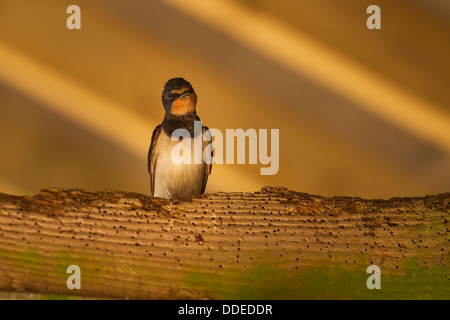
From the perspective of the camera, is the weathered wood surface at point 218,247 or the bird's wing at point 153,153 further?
the bird's wing at point 153,153

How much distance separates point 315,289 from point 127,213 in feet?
1.00

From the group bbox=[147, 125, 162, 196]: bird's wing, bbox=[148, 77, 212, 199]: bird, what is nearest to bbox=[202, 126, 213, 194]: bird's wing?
bbox=[148, 77, 212, 199]: bird

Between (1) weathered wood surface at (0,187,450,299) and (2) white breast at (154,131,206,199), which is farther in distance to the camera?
(2) white breast at (154,131,206,199)

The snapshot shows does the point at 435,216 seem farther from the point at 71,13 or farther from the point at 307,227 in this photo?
the point at 71,13

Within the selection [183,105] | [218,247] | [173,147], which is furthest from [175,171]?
[218,247]

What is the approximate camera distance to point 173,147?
1396 millimetres

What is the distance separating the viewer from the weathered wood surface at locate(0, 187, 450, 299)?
755 millimetres

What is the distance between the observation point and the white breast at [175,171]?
1.41 meters

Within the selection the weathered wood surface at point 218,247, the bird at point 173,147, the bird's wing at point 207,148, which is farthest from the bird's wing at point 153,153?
the weathered wood surface at point 218,247

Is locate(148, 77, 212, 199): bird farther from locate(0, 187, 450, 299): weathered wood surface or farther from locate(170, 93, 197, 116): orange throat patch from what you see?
locate(0, 187, 450, 299): weathered wood surface

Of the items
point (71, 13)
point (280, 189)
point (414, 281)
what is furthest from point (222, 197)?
point (71, 13)

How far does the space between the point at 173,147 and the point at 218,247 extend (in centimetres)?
65

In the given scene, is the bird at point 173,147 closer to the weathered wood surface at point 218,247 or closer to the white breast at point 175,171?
the white breast at point 175,171

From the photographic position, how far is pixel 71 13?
1.58m
